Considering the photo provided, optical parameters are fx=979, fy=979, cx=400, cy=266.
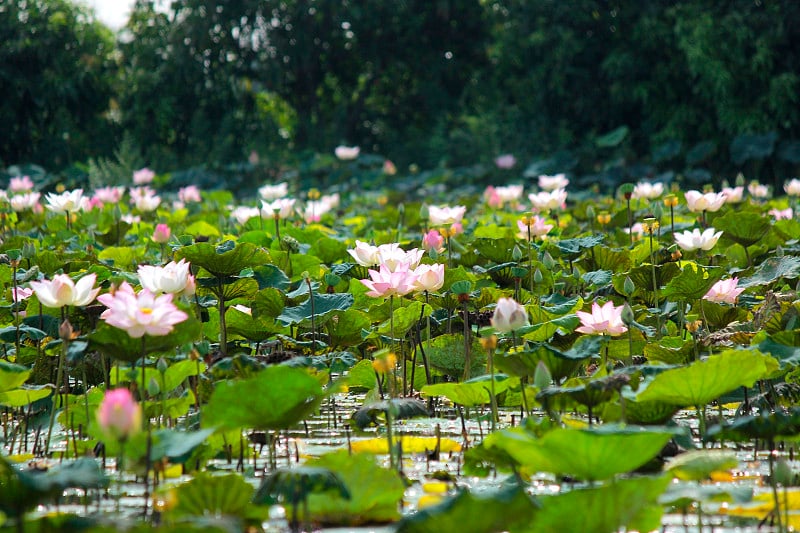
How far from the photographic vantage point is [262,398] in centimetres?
165

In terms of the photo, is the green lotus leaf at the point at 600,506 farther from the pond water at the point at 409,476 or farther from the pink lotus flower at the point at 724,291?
the pink lotus flower at the point at 724,291

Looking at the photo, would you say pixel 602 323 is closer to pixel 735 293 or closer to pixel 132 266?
pixel 735 293

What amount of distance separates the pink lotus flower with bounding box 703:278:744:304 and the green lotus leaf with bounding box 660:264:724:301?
0.9 inches

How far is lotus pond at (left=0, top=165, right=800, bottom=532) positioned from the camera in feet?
4.47

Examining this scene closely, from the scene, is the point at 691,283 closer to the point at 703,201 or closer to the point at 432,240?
the point at 432,240

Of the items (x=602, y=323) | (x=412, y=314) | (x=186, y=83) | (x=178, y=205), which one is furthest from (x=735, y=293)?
(x=186, y=83)

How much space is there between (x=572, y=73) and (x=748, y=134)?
2.73 meters

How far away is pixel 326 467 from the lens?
1516 millimetres

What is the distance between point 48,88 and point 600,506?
1317cm

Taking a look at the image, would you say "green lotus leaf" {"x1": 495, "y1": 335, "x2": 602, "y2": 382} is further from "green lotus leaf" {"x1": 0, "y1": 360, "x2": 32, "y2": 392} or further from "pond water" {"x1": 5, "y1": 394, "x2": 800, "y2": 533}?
"green lotus leaf" {"x1": 0, "y1": 360, "x2": 32, "y2": 392}

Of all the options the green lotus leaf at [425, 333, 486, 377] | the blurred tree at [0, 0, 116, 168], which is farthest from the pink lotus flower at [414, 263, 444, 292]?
the blurred tree at [0, 0, 116, 168]

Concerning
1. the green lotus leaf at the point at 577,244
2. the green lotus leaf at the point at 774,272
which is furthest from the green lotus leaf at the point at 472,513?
the green lotus leaf at the point at 577,244

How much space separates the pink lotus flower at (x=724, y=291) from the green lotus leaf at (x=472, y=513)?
1580 mm

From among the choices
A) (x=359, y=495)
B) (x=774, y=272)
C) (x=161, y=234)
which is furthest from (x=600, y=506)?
(x=161, y=234)
